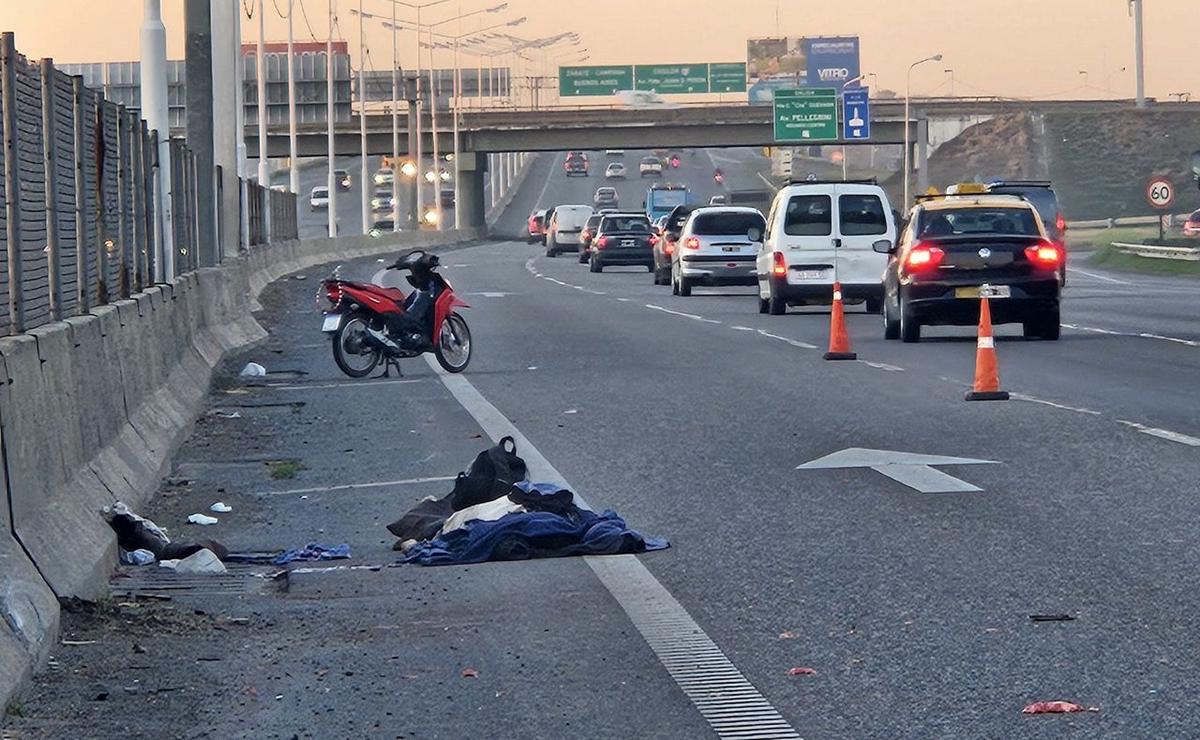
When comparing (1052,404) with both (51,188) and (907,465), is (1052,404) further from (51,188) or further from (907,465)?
(51,188)

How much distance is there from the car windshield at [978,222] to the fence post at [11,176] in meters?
16.5

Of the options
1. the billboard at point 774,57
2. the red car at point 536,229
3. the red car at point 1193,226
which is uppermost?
the billboard at point 774,57

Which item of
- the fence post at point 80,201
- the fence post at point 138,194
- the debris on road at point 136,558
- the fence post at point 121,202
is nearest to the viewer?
the debris on road at point 136,558

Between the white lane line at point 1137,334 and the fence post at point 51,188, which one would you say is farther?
the white lane line at point 1137,334

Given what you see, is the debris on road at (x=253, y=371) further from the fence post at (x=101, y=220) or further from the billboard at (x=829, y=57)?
the billboard at (x=829, y=57)

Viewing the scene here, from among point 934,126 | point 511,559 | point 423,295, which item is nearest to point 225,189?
point 423,295

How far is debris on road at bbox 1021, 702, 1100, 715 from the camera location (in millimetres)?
6449

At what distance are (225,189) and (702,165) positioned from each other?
149240 mm

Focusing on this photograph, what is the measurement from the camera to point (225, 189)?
33375 mm

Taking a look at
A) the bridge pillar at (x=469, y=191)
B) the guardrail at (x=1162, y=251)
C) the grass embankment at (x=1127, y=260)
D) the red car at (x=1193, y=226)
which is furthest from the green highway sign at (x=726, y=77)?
the guardrail at (x=1162, y=251)

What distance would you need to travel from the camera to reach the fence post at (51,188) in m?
11.0

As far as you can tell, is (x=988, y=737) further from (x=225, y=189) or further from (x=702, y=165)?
(x=702, y=165)

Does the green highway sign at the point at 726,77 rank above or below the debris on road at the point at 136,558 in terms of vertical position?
above

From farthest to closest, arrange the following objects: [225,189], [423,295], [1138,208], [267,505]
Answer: [1138,208] → [225,189] → [423,295] → [267,505]
